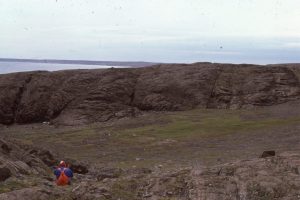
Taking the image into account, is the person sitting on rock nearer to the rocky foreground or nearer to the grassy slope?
the rocky foreground

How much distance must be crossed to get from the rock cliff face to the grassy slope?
9.09 ft

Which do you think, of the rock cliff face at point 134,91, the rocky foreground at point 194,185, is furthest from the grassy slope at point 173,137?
the rocky foreground at point 194,185

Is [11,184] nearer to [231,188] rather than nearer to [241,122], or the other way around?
[231,188]

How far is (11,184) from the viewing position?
16.0m

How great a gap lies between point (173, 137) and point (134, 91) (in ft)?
58.6

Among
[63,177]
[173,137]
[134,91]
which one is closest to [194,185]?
[63,177]

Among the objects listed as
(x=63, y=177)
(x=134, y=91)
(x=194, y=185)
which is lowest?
(x=63, y=177)

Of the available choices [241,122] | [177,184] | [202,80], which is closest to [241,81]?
[202,80]

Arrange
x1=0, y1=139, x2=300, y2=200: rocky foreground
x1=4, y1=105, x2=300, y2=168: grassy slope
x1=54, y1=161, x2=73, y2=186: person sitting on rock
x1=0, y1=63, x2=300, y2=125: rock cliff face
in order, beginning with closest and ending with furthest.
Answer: x1=0, y1=139, x2=300, y2=200: rocky foreground < x1=54, y1=161, x2=73, y2=186: person sitting on rock < x1=4, y1=105, x2=300, y2=168: grassy slope < x1=0, y1=63, x2=300, y2=125: rock cliff face

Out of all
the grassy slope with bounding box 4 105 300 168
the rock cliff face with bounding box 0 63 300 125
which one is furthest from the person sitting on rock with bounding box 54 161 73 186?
the rock cliff face with bounding box 0 63 300 125

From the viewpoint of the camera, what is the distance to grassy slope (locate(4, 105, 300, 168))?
32.8 meters

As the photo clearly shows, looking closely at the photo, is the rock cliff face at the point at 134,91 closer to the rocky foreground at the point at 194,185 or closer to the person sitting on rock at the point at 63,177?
the person sitting on rock at the point at 63,177

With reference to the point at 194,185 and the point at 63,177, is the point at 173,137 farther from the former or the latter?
the point at 194,185

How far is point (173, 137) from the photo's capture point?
41.6 meters
